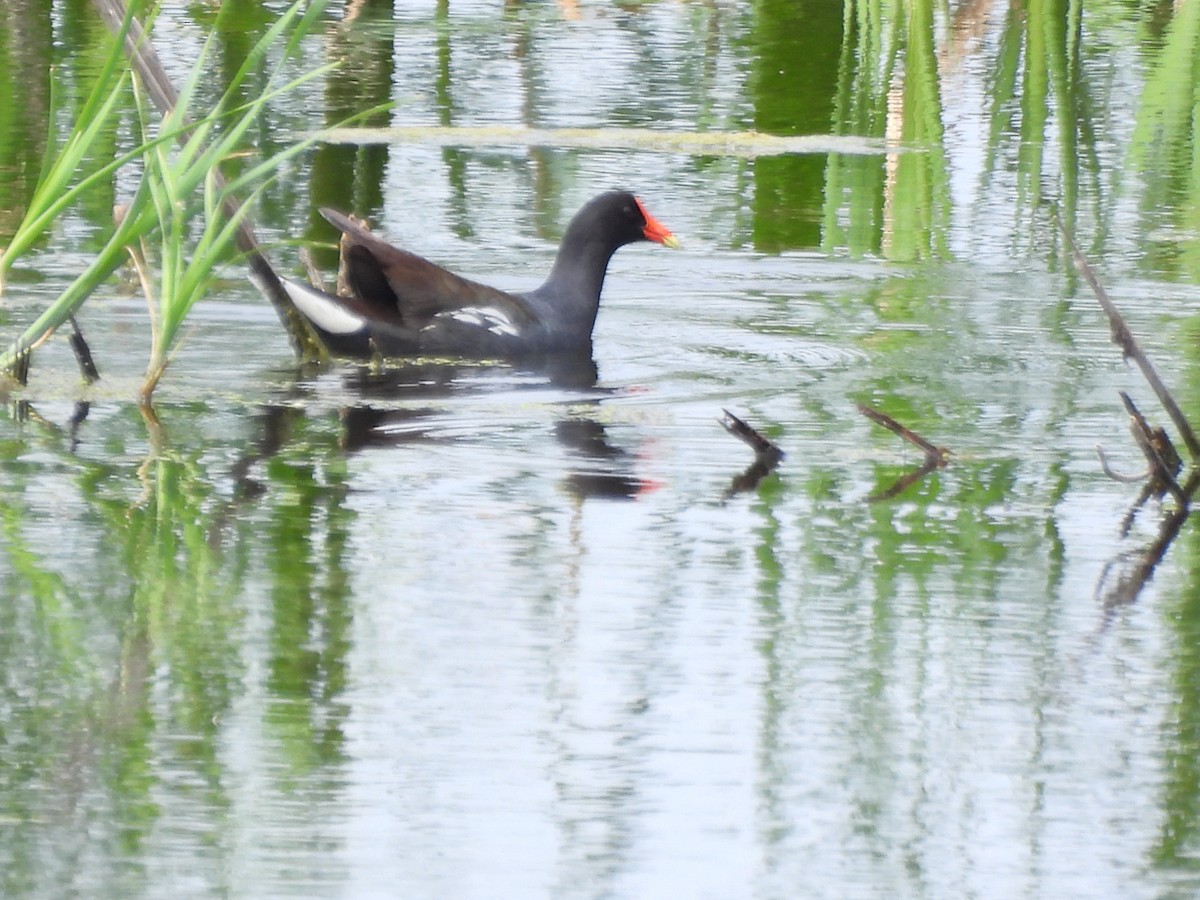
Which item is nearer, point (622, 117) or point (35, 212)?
point (35, 212)

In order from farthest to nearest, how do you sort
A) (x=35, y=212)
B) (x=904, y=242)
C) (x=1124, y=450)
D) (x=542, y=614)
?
1. (x=904, y=242)
2. (x=1124, y=450)
3. (x=35, y=212)
4. (x=542, y=614)

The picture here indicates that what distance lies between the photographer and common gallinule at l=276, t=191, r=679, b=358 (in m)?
7.45

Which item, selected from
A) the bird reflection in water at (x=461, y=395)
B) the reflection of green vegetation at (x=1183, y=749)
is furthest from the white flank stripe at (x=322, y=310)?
the reflection of green vegetation at (x=1183, y=749)

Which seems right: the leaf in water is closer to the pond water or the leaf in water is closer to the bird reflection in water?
the pond water

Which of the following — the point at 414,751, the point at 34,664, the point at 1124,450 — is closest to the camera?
the point at 414,751

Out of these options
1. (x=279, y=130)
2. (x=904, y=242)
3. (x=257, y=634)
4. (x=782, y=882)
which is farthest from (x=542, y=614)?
(x=279, y=130)

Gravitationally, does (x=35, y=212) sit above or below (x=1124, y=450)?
above

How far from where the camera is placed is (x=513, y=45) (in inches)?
515

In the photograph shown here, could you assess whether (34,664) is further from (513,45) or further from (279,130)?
(513,45)

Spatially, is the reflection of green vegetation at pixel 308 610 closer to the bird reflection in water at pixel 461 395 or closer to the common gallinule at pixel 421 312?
the bird reflection in water at pixel 461 395

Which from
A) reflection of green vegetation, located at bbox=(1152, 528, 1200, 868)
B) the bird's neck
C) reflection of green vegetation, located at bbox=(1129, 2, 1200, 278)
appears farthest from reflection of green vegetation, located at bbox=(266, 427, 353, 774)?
reflection of green vegetation, located at bbox=(1129, 2, 1200, 278)

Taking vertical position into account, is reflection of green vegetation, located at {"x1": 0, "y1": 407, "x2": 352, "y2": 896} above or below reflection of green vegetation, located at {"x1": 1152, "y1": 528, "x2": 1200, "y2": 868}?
above

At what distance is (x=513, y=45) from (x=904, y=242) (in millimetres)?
4514

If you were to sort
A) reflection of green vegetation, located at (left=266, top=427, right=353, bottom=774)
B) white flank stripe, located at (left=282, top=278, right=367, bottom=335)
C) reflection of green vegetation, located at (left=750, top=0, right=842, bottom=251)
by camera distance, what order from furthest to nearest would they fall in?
1. reflection of green vegetation, located at (left=750, top=0, right=842, bottom=251)
2. white flank stripe, located at (left=282, top=278, right=367, bottom=335)
3. reflection of green vegetation, located at (left=266, top=427, right=353, bottom=774)
